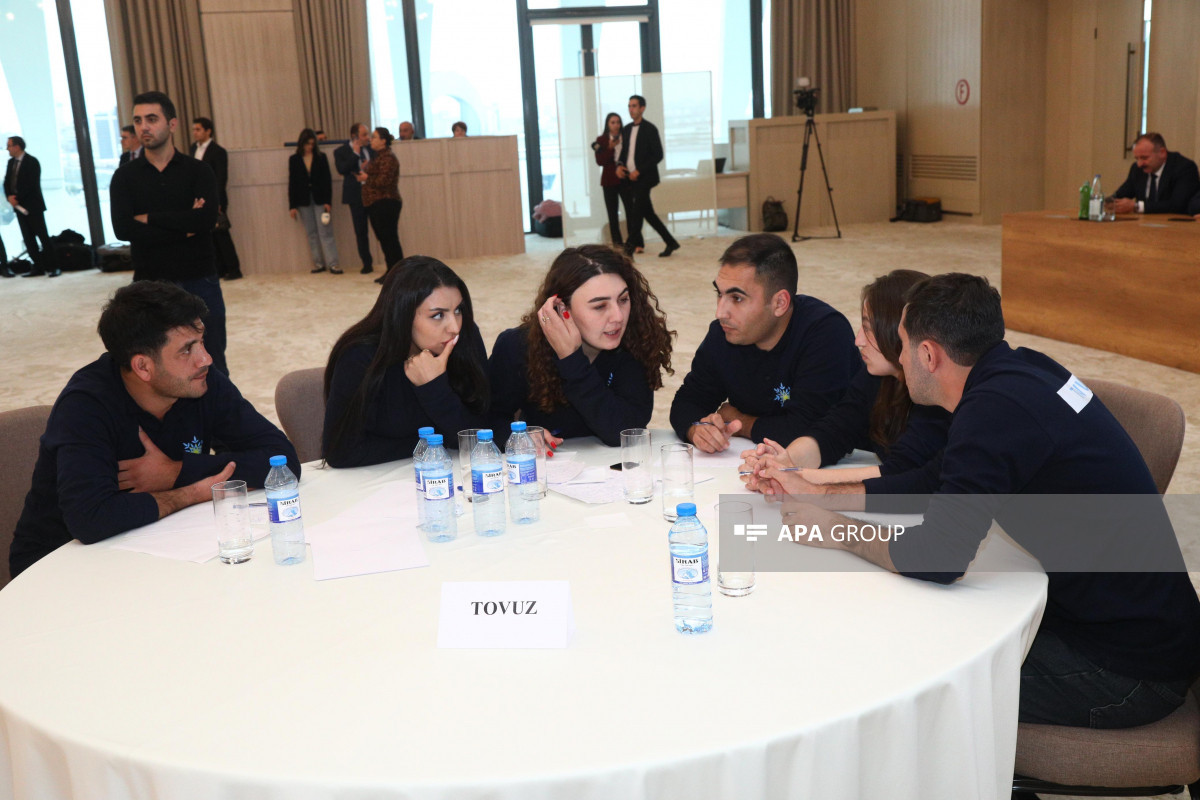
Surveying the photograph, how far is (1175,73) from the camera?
10.1 metres

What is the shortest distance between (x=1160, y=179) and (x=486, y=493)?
6815mm

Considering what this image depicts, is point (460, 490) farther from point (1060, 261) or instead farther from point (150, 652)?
point (1060, 261)

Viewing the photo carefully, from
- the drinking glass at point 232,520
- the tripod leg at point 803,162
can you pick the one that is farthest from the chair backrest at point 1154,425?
the tripod leg at point 803,162

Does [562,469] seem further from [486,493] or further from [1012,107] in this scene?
[1012,107]

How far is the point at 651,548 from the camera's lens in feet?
6.61

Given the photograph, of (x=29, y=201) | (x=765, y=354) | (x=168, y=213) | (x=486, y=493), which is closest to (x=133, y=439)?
(x=486, y=493)

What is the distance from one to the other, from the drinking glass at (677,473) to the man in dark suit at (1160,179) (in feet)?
18.6

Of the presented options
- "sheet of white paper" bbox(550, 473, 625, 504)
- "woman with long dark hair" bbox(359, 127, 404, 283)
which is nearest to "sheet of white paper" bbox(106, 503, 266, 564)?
"sheet of white paper" bbox(550, 473, 625, 504)

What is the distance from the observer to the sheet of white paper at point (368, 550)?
1.97 meters

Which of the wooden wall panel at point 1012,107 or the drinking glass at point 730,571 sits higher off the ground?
the wooden wall panel at point 1012,107

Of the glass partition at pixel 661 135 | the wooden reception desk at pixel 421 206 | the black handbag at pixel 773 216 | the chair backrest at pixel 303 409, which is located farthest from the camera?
the black handbag at pixel 773 216

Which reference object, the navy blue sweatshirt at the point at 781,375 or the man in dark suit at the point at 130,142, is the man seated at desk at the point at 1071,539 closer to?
the navy blue sweatshirt at the point at 781,375

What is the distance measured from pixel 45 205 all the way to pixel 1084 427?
13000 mm

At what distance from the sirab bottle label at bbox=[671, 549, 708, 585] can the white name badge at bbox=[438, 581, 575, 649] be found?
0.18m
